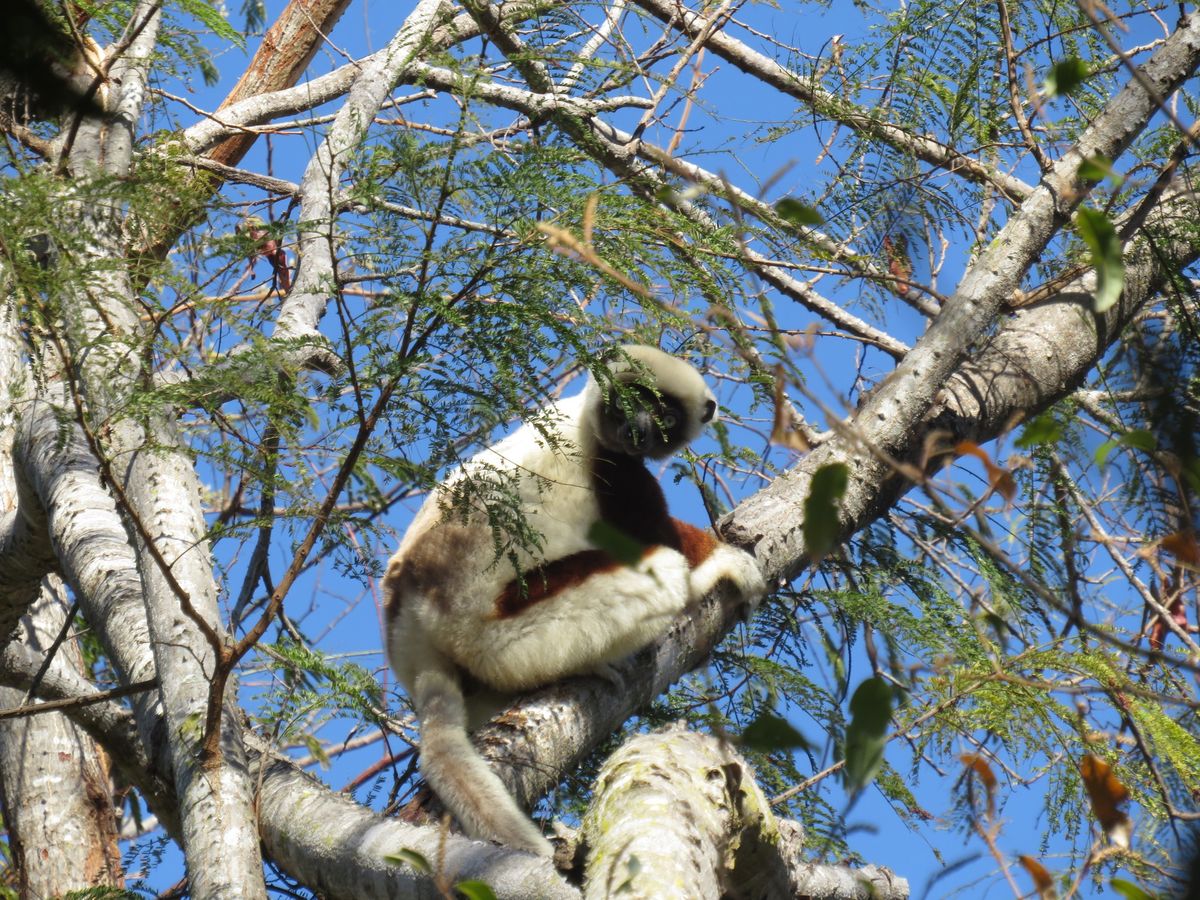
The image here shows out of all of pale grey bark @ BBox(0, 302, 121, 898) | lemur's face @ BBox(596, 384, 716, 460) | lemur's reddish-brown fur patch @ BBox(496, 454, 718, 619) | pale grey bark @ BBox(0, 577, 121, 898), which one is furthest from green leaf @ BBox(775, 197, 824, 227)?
pale grey bark @ BBox(0, 577, 121, 898)

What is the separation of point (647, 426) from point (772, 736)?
3546 millimetres

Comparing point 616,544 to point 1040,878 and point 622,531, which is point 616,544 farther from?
point 622,531

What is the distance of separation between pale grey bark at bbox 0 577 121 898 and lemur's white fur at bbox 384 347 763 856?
5.93 ft

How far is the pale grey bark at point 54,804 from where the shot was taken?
17.0 feet

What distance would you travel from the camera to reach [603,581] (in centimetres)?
471

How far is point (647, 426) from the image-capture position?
17.2 feet

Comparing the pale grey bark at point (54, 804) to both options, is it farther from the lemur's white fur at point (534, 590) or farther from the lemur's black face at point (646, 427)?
the lemur's black face at point (646, 427)

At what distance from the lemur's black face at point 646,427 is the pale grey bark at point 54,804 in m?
2.82

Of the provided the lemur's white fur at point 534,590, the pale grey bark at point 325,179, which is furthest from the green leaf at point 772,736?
the pale grey bark at point 325,179

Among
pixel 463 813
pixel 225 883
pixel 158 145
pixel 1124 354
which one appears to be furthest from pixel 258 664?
pixel 1124 354

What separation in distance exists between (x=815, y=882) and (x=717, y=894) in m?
0.79

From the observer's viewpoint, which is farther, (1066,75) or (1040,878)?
(1066,75)

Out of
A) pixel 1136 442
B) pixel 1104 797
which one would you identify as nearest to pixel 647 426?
pixel 1104 797

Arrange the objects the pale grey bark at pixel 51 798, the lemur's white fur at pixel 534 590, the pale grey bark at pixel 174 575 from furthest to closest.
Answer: the pale grey bark at pixel 51 798 → the lemur's white fur at pixel 534 590 → the pale grey bark at pixel 174 575
